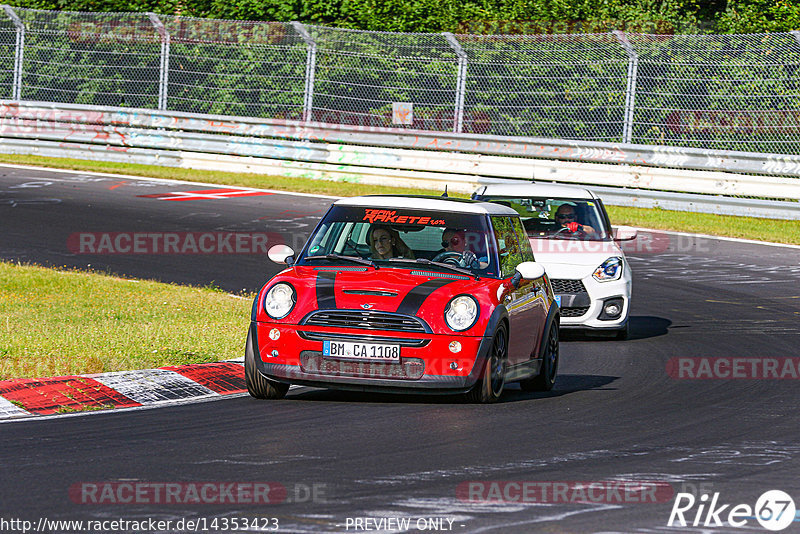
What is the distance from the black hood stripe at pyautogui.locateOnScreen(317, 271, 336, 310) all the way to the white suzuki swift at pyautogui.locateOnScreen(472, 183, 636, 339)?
433cm

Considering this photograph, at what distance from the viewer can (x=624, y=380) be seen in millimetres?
10500

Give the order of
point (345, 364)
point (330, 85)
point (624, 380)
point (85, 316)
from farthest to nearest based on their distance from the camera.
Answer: point (330, 85) → point (85, 316) → point (624, 380) → point (345, 364)

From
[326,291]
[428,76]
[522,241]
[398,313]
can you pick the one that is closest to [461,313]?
[398,313]

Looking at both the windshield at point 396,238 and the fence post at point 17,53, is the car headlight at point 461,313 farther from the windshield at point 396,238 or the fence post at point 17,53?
the fence post at point 17,53

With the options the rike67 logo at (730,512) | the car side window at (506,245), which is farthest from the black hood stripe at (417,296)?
the rike67 logo at (730,512)

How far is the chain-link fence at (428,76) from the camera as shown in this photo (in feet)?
74.0

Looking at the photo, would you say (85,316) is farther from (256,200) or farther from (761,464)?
(256,200)

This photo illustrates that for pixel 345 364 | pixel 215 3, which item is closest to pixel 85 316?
pixel 345 364

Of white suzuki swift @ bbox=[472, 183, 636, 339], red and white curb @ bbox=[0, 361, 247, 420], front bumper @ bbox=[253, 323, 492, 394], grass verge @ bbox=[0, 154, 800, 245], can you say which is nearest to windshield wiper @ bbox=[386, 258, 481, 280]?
front bumper @ bbox=[253, 323, 492, 394]

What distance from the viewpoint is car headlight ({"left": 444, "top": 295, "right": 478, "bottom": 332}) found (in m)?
8.70

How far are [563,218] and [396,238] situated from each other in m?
4.63

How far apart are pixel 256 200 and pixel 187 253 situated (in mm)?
5579

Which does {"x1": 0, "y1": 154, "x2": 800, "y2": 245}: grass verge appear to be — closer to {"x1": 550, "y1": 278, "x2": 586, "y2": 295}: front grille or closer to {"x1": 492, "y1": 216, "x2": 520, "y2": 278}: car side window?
{"x1": 550, "y1": 278, "x2": 586, "y2": 295}: front grille

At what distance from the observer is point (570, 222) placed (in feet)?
46.0
